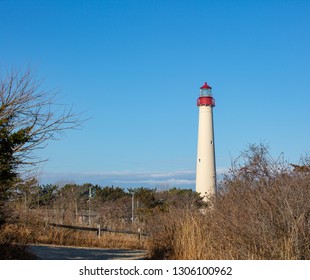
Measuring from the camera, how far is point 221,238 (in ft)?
35.3

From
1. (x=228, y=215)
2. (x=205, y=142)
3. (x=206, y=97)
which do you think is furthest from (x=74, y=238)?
(x=206, y=97)

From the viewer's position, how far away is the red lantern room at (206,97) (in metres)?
44.9

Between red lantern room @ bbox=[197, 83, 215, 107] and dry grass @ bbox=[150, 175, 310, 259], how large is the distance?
3301 cm

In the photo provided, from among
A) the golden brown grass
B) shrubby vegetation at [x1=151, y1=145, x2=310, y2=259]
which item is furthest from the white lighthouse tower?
shrubby vegetation at [x1=151, y1=145, x2=310, y2=259]

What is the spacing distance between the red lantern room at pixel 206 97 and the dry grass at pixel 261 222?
108 ft

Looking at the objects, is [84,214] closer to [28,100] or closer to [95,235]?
[95,235]

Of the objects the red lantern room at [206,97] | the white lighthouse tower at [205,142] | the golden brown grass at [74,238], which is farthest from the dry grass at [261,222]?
the red lantern room at [206,97]

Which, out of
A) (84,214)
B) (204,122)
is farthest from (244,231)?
(204,122)

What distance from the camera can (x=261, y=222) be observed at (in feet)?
30.7

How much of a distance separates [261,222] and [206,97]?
36.2 m

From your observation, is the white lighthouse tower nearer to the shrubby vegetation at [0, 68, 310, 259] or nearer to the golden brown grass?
the golden brown grass

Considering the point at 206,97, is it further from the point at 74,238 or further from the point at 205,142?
the point at 74,238

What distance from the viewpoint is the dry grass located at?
8.98 metres

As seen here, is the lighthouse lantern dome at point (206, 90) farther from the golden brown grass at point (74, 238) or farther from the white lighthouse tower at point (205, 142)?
the golden brown grass at point (74, 238)
